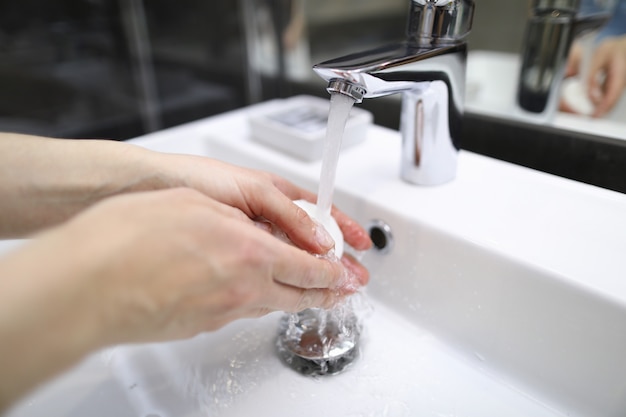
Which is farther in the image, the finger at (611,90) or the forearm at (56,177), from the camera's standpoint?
the finger at (611,90)

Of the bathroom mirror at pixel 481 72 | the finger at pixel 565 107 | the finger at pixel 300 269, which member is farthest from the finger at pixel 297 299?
the finger at pixel 565 107

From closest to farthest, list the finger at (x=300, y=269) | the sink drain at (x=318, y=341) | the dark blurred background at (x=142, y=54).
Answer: the finger at (x=300, y=269), the sink drain at (x=318, y=341), the dark blurred background at (x=142, y=54)

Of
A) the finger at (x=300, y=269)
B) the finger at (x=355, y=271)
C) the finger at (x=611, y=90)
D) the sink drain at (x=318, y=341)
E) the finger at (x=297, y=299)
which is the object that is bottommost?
the sink drain at (x=318, y=341)

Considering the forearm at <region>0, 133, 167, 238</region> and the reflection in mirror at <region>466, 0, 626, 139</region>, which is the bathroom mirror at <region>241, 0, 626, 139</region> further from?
the forearm at <region>0, 133, 167, 238</region>

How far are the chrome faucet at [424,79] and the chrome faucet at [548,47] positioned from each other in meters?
0.15

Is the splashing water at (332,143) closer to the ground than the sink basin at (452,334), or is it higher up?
higher up

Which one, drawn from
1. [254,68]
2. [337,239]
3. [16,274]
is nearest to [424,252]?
[337,239]

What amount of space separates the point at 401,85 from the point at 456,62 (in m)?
0.07

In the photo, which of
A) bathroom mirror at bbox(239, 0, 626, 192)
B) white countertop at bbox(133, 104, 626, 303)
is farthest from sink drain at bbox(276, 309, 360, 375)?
bathroom mirror at bbox(239, 0, 626, 192)

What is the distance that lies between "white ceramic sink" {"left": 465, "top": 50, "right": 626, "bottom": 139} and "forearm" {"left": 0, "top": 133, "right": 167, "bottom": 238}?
15.1 inches

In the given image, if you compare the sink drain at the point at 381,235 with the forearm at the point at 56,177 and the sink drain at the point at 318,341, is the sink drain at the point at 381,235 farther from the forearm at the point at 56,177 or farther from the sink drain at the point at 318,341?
the forearm at the point at 56,177

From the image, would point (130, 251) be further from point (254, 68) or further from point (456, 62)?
point (254, 68)

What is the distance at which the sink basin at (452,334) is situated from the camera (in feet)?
1.03

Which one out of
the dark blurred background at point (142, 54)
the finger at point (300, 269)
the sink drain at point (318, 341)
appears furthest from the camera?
the dark blurred background at point (142, 54)
